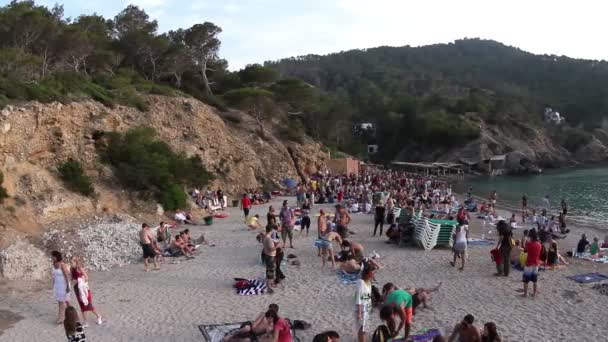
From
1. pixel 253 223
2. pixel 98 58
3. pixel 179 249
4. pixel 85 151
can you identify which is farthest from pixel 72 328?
pixel 98 58

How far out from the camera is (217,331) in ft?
27.4

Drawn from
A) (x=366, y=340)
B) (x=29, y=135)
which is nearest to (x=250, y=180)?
(x=29, y=135)

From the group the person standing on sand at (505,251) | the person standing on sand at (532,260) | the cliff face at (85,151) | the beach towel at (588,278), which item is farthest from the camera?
the cliff face at (85,151)

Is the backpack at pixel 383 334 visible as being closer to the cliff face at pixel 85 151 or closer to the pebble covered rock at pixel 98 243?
the pebble covered rock at pixel 98 243

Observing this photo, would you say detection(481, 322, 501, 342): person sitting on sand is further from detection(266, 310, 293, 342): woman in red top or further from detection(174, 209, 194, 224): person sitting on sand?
detection(174, 209, 194, 224): person sitting on sand

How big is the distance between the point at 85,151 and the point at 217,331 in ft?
48.1

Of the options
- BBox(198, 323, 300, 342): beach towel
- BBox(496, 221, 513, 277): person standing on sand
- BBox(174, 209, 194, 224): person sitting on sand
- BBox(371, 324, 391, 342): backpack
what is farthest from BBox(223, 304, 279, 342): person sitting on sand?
BBox(174, 209, 194, 224): person sitting on sand

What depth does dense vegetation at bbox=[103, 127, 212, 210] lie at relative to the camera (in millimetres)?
20656

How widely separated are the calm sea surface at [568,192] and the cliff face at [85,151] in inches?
709

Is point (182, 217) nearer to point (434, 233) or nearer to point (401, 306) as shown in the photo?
point (434, 233)

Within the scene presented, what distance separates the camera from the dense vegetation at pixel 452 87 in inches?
3054

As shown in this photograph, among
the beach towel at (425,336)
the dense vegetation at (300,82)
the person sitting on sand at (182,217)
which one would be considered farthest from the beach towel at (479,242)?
the dense vegetation at (300,82)

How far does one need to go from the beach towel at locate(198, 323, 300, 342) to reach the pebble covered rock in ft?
20.2

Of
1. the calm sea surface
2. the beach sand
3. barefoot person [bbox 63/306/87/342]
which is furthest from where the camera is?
the calm sea surface
